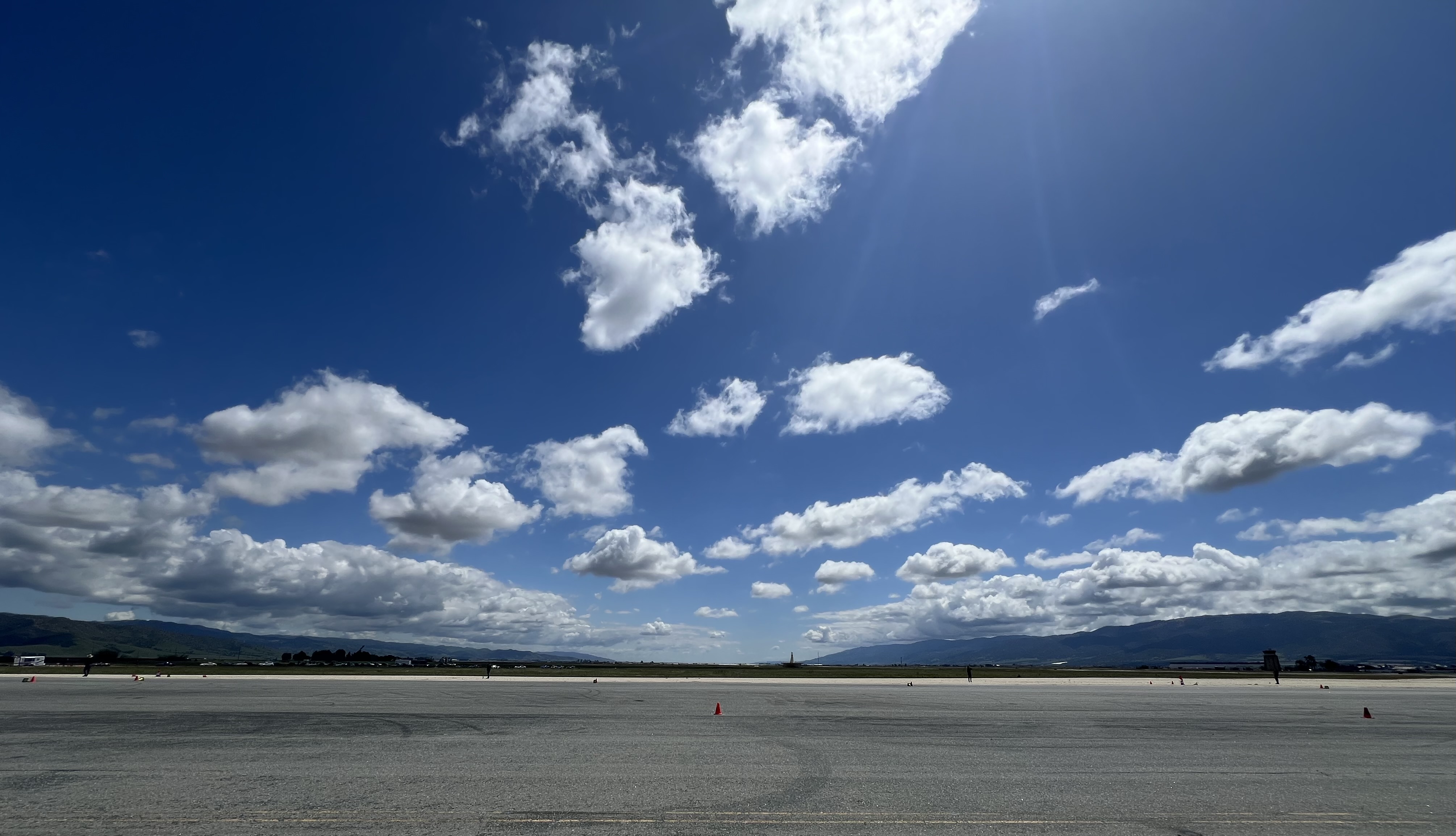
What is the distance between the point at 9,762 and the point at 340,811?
10.5 meters

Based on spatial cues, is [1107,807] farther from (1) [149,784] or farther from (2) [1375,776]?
(1) [149,784]

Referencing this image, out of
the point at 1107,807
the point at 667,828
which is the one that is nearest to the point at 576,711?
the point at 667,828

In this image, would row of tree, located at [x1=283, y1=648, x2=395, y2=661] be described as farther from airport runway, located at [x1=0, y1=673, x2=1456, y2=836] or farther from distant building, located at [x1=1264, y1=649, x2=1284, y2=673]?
distant building, located at [x1=1264, y1=649, x2=1284, y2=673]

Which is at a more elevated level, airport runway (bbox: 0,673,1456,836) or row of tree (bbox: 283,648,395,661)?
airport runway (bbox: 0,673,1456,836)

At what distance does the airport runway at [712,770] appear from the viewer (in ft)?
35.9

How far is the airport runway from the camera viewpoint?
1093cm

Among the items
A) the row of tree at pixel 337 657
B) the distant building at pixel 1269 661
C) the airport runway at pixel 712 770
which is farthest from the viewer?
the row of tree at pixel 337 657

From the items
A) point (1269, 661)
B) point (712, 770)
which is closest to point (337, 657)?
point (712, 770)

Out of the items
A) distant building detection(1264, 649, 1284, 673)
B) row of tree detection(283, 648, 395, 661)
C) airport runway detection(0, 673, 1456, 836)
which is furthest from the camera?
row of tree detection(283, 648, 395, 661)

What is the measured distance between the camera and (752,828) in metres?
10.4

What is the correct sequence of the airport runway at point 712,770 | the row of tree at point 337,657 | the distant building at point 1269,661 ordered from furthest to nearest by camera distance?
the row of tree at point 337,657, the distant building at point 1269,661, the airport runway at point 712,770

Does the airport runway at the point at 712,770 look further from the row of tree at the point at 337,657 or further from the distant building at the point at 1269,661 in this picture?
the row of tree at the point at 337,657

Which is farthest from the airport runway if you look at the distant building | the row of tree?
the row of tree

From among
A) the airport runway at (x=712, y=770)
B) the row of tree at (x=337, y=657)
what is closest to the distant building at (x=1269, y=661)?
the airport runway at (x=712, y=770)
